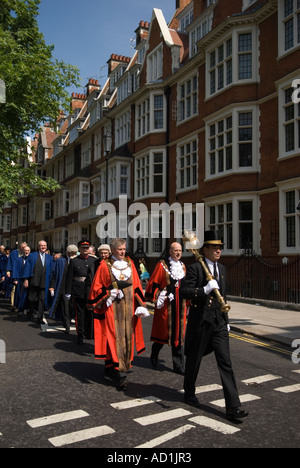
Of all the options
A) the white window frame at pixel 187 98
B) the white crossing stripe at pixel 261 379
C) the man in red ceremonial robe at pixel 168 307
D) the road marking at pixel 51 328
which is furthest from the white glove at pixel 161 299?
the white window frame at pixel 187 98

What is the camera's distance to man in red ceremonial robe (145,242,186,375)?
6465mm

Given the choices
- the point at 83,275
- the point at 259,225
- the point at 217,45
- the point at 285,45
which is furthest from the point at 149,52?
the point at 83,275

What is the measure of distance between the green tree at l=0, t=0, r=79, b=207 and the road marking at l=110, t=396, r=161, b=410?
1188cm

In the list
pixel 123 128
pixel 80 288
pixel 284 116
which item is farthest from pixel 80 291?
pixel 123 128

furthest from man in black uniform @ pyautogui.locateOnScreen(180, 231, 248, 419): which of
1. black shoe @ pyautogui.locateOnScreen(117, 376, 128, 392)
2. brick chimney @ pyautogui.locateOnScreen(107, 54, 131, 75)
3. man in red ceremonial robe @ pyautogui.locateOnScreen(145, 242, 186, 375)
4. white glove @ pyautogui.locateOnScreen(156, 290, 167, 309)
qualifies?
brick chimney @ pyautogui.locateOnScreen(107, 54, 131, 75)

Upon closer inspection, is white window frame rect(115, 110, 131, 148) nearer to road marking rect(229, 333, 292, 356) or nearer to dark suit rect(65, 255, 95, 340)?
dark suit rect(65, 255, 95, 340)

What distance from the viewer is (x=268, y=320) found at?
1082 centimetres

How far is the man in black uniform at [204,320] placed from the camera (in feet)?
15.3

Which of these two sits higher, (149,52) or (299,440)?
(149,52)

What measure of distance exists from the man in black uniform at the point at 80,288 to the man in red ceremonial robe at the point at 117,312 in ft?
7.37

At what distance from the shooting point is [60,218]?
38.2m

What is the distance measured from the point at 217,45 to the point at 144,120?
7.73 m

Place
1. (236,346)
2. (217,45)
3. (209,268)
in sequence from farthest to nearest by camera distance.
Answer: (217,45) < (236,346) < (209,268)

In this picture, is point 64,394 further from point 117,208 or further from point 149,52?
point 149,52
